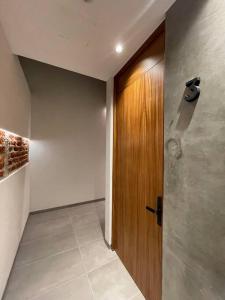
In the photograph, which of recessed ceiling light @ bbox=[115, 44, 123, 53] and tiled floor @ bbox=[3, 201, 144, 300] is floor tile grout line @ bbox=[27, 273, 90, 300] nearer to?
tiled floor @ bbox=[3, 201, 144, 300]

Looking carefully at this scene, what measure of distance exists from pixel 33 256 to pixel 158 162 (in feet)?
6.87

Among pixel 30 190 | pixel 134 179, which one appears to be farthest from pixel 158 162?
pixel 30 190

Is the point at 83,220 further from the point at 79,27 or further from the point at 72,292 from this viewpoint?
the point at 79,27

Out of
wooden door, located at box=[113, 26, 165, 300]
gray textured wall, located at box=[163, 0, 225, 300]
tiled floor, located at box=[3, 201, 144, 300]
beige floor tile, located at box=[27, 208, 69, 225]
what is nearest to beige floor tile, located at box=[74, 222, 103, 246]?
tiled floor, located at box=[3, 201, 144, 300]

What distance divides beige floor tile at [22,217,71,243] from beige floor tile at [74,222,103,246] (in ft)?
0.83

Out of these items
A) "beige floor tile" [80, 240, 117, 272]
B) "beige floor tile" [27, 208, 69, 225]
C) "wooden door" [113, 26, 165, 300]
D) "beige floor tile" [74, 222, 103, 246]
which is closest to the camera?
"wooden door" [113, 26, 165, 300]

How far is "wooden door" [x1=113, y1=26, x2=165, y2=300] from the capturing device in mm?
1202

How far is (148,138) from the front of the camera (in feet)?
4.30

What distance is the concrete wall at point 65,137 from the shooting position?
10.2 ft

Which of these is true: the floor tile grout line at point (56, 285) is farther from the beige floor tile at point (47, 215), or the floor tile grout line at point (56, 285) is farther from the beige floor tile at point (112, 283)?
the beige floor tile at point (47, 215)

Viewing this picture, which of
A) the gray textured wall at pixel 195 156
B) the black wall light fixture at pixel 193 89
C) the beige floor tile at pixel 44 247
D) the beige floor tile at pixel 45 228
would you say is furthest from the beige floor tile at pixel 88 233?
the black wall light fixture at pixel 193 89

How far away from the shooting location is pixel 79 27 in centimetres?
121

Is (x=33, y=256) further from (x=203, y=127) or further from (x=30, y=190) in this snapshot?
(x=203, y=127)

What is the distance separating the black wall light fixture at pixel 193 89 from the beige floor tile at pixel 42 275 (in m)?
2.11
